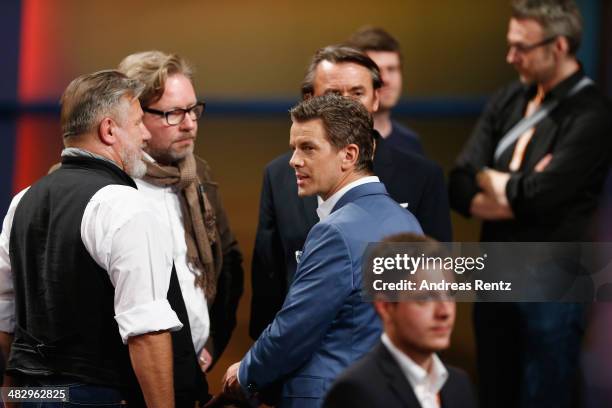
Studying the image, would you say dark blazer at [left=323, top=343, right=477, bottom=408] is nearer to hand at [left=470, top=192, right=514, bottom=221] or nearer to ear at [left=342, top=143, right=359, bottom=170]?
ear at [left=342, top=143, right=359, bottom=170]

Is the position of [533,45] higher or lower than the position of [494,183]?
higher

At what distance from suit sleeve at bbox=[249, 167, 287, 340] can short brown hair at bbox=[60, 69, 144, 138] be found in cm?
59

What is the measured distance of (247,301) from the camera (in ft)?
14.8

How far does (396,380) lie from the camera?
1.81 m

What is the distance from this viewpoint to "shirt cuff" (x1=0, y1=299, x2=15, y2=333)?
2.62m

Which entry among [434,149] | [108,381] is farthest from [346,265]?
[434,149]

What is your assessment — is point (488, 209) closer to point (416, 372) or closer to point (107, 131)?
point (107, 131)

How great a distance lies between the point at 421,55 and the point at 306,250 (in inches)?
124

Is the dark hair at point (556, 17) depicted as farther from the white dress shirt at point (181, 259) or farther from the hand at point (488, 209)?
the white dress shirt at point (181, 259)

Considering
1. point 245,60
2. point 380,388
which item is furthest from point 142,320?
point 245,60

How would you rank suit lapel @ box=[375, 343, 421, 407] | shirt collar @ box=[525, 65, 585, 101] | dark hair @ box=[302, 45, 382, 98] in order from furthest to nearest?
shirt collar @ box=[525, 65, 585, 101], dark hair @ box=[302, 45, 382, 98], suit lapel @ box=[375, 343, 421, 407]

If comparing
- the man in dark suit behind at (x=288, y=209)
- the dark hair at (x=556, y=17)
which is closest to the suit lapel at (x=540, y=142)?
the dark hair at (x=556, y=17)

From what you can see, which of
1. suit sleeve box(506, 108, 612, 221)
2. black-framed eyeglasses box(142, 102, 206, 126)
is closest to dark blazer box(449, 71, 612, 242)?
suit sleeve box(506, 108, 612, 221)

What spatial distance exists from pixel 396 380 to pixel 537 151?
6.18ft
